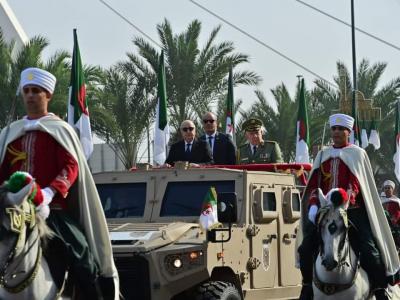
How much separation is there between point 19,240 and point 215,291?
202 inches

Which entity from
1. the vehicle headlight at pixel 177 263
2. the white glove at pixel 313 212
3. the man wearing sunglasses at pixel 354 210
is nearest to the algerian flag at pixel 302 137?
the vehicle headlight at pixel 177 263

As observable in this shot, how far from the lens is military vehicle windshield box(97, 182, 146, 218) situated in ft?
42.0

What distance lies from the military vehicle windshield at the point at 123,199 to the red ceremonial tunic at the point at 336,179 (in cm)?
304

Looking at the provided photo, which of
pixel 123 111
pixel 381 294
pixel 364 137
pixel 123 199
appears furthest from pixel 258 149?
pixel 364 137

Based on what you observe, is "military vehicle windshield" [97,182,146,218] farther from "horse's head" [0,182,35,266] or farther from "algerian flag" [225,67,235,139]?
"algerian flag" [225,67,235,139]

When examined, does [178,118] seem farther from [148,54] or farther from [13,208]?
[13,208]

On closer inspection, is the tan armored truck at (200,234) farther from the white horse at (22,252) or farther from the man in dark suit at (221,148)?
the white horse at (22,252)

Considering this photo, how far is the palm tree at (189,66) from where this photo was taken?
30172 millimetres

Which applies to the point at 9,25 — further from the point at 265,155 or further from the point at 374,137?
the point at 265,155

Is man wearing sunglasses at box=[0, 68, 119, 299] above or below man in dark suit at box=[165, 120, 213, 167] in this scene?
below

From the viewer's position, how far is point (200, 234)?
1170cm

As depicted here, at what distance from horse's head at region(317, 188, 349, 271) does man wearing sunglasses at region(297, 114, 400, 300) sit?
467 millimetres

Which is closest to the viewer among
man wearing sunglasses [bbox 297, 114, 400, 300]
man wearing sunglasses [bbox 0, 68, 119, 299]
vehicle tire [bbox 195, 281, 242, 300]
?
man wearing sunglasses [bbox 0, 68, 119, 299]

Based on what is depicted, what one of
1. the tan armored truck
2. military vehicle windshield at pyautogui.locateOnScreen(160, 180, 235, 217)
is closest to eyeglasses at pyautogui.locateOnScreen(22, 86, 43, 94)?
the tan armored truck
